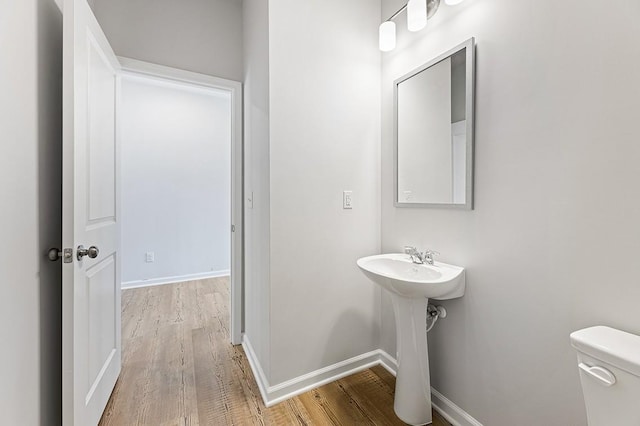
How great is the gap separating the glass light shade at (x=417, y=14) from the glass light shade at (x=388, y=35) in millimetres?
219

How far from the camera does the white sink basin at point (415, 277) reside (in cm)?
119

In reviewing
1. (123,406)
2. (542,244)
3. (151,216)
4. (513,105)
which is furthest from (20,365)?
(151,216)

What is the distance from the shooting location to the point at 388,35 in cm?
165

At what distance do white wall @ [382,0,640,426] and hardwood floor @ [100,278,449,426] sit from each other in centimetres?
48

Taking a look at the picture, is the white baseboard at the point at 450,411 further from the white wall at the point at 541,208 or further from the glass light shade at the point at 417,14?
the glass light shade at the point at 417,14

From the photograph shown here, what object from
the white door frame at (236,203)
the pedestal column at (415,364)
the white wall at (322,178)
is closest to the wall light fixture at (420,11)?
the white wall at (322,178)

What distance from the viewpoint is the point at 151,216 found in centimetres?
364

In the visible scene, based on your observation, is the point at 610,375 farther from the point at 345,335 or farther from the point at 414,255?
the point at 345,335

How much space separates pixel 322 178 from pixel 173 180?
2.93 metres

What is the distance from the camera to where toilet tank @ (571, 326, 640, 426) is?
69 centimetres

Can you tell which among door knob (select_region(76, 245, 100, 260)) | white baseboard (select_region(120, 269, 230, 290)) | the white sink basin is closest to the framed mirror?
the white sink basin

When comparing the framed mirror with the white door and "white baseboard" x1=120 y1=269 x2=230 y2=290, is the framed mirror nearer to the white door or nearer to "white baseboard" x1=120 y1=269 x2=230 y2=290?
the white door

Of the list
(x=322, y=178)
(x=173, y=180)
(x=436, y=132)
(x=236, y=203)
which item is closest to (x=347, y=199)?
(x=322, y=178)

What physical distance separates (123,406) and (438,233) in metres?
2.01
